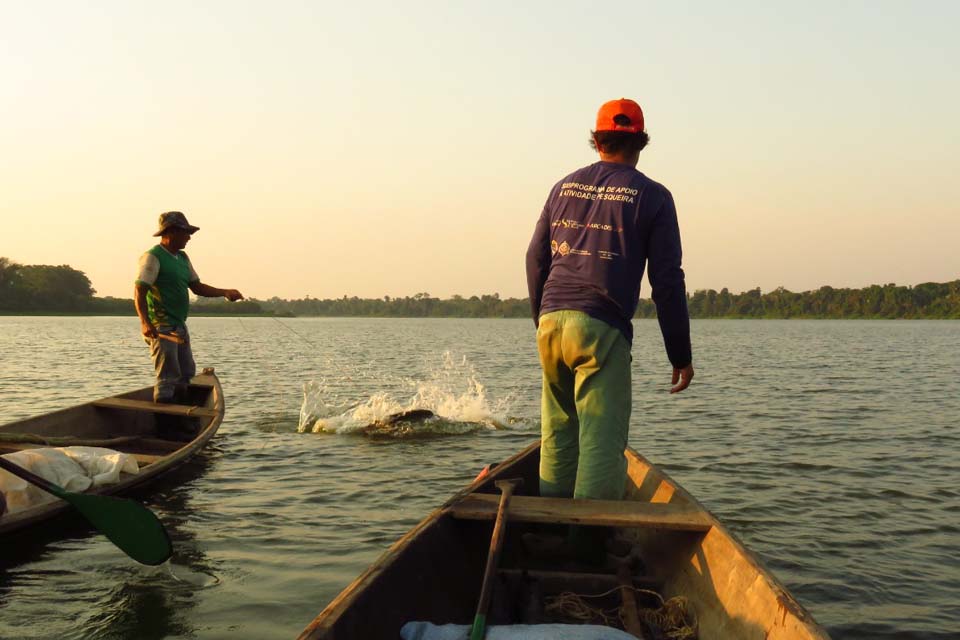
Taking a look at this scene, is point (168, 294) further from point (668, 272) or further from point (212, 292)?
point (668, 272)

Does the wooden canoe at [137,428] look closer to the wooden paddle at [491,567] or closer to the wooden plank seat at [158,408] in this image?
the wooden plank seat at [158,408]

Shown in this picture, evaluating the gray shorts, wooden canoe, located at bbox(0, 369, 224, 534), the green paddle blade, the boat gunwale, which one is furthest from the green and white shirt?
the boat gunwale

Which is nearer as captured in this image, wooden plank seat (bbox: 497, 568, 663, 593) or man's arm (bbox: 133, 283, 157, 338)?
wooden plank seat (bbox: 497, 568, 663, 593)

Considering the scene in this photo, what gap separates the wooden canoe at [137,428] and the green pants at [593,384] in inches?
177

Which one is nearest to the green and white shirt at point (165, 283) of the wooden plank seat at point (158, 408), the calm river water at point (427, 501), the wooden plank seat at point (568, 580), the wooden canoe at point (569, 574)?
the wooden plank seat at point (158, 408)

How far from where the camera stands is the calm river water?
5.30 m

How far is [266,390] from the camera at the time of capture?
798 inches

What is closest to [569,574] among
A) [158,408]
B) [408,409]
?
[158,408]

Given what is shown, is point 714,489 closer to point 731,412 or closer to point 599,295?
point 599,295

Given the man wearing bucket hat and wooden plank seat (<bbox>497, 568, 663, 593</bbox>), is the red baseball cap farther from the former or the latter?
the man wearing bucket hat

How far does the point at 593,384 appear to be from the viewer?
4.02 meters

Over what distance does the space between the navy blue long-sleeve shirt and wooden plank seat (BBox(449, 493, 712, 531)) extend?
0.85 metres

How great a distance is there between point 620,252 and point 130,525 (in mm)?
3877

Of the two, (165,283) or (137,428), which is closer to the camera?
(165,283)
